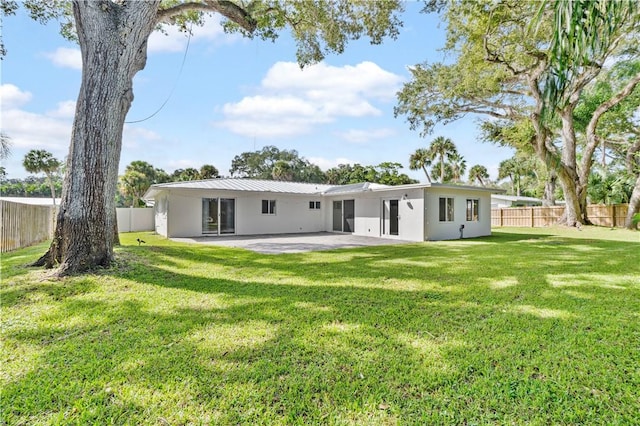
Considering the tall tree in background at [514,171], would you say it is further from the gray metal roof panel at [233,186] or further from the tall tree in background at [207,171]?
the tall tree in background at [207,171]

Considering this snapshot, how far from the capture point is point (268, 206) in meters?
16.7

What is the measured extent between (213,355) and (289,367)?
0.72 metres

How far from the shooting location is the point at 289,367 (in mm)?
2629

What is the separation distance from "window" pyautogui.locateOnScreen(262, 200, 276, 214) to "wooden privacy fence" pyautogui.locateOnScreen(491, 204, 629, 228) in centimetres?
1715

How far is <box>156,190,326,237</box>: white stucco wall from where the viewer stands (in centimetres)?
1432

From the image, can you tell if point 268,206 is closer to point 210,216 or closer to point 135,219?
point 210,216

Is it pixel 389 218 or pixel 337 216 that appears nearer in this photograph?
pixel 389 218

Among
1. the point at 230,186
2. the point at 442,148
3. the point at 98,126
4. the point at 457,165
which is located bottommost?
the point at 230,186

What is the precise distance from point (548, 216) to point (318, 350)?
76.3 ft

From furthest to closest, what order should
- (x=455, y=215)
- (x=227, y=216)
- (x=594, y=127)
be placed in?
(x=594, y=127) < (x=227, y=216) < (x=455, y=215)

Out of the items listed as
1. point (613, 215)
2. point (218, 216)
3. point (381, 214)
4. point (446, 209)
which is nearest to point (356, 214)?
point (381, 214)

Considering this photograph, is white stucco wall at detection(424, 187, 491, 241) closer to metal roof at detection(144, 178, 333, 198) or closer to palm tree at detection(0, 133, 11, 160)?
metal roof at detection(144, 178, 333, 198)

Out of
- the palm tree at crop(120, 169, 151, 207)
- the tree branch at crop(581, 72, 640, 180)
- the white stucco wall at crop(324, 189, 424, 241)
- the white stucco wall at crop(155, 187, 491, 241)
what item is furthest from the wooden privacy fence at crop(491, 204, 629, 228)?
the palm tree at crop(120, 169, 151, 207)

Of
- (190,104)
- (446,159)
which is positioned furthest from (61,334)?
(446,159)
